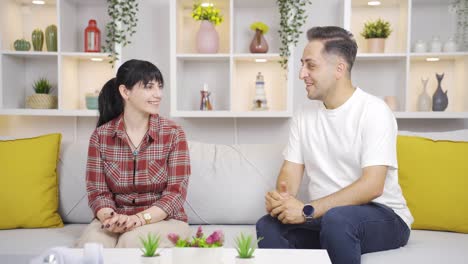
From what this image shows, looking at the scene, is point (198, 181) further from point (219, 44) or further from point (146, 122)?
point (219, 44)

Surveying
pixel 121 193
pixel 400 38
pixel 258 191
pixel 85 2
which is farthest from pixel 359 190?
pixel 85 2

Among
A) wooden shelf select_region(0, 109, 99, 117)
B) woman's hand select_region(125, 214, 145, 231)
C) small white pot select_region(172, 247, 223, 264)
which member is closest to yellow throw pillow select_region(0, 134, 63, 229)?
woman's hand select_region(125, 214, 145, 231)

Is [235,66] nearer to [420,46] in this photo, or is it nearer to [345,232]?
[420,46]

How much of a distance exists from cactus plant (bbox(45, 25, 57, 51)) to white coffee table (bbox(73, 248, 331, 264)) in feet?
7.24

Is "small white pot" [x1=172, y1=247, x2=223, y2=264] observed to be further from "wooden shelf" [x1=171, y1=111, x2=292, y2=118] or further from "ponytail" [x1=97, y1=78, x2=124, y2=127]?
"wooden shelf" [x1=171, y1=111, x2=292, y2=118]

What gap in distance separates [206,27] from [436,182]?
172 cm

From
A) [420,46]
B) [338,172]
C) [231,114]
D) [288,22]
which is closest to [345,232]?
[338,172]

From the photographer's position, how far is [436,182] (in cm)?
231

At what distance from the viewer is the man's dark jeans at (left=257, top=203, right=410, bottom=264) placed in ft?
5.90

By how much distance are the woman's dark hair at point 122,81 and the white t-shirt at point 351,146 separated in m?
0.68

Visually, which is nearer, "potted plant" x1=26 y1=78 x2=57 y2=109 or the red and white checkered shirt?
the red and white checkered shirt

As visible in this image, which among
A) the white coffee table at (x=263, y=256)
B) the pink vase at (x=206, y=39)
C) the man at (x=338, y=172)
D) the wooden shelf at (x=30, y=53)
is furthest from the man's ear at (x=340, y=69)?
the wooden shelf at (x=30, y=53)

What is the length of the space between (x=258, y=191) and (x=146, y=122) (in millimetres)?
620

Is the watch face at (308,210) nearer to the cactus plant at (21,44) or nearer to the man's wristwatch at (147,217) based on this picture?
the man's wristwatch at (147,217)
